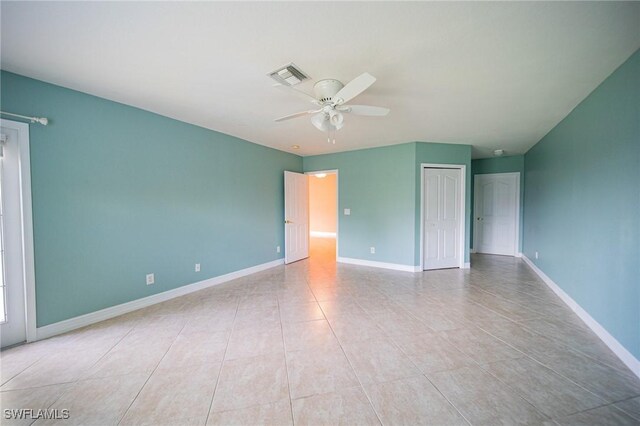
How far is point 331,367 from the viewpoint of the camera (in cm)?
187

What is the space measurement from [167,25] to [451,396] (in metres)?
3.03

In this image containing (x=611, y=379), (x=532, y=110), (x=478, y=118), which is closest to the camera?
(x=611, y=379)

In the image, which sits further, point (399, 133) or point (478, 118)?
point (399, 133)

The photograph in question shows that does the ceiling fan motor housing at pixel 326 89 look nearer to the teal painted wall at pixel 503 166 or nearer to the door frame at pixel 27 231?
the door frame at pixel 27 231

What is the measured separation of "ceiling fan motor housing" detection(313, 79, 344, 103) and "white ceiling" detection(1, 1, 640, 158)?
0.18ft

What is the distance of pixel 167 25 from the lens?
1528 millimetres

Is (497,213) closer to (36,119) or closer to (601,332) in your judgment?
(601,332)

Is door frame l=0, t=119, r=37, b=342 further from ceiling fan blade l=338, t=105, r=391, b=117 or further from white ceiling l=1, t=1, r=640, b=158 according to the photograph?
ceiling fan blade l=338, t=105, r=391, b=117

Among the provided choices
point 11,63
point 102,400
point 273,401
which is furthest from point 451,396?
point 11,63

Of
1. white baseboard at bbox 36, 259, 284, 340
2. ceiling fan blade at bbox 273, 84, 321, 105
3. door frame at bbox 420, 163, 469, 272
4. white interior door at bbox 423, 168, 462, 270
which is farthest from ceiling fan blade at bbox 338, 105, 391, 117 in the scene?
white baseboard at bbox 36, 259, 284, 340

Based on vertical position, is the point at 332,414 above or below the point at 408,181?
below

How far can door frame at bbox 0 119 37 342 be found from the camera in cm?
215

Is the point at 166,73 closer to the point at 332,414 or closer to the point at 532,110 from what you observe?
the point at 332,414

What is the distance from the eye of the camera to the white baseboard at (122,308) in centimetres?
231
